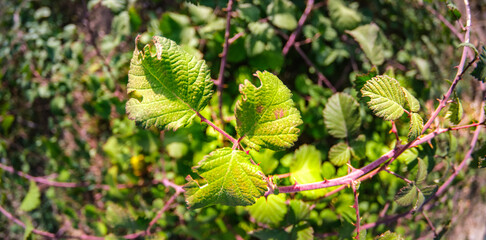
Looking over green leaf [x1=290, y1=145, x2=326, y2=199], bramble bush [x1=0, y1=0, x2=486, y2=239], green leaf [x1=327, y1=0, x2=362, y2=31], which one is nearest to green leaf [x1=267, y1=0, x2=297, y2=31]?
bramble bush [x1=0, y1=0, x2=486, y2=239]

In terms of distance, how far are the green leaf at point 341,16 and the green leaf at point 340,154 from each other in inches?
21.7

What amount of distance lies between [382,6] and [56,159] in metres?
1.98

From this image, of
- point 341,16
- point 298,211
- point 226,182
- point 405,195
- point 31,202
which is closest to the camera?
point 226,182

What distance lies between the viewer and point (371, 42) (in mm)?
1099

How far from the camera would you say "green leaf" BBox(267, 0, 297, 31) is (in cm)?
113

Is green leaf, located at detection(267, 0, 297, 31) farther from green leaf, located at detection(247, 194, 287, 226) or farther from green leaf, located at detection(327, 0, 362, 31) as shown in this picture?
green leaf, located at detection(247, 194, 287, 226)

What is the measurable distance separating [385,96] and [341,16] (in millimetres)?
693

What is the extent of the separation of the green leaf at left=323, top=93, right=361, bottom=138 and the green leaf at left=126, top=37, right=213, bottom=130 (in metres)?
0.51

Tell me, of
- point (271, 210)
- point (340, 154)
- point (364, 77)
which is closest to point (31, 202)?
point (271, 210)

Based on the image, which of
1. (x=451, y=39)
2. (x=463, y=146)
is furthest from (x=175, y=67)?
(x=463, y=146)

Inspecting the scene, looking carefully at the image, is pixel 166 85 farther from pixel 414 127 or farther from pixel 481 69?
pixel 481 69

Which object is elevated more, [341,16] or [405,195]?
[341,16]

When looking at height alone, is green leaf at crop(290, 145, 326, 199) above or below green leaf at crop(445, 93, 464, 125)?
below

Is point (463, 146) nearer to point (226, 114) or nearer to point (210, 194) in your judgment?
point (226, 114)
